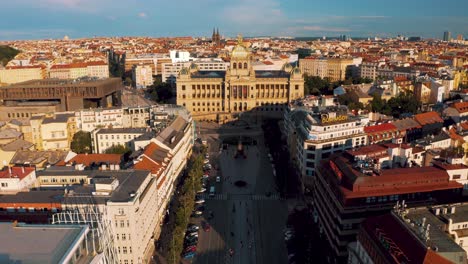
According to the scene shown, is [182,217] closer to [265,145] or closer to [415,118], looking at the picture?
[265,145]

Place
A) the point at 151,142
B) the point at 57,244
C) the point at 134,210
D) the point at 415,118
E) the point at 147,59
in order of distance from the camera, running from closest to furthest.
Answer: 1. the point at 57,244
2. the point at 134,210
3. the point at 151,142
4. the point at 415,118
5. the point at 147,59

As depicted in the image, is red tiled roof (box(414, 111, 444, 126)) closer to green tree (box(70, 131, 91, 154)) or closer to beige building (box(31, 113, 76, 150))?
green tree (box(70, 131, 91, 154))

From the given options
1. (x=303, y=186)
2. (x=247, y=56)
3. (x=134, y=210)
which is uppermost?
(x=247, y=56)

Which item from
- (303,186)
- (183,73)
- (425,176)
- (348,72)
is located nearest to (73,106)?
(183,73)

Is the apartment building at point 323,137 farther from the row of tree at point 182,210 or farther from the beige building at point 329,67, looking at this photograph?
the beige building at point 329,67

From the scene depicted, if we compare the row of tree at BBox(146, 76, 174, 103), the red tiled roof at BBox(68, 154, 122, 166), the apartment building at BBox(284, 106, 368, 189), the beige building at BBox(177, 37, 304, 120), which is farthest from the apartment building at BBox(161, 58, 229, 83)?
the apartment building at BBox(284, 106, 368, 189)
